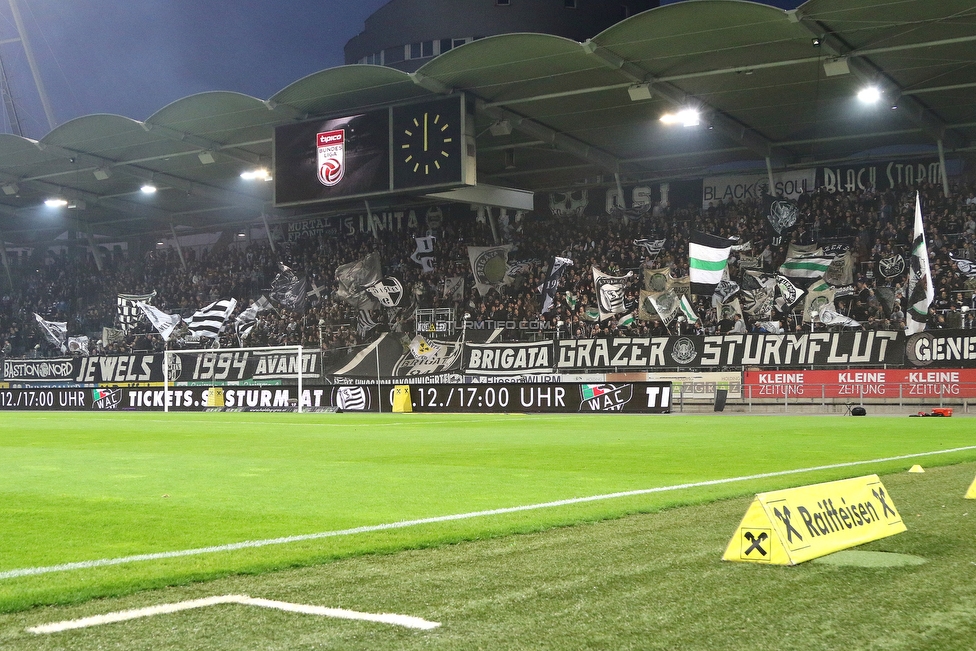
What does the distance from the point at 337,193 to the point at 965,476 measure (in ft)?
93.4

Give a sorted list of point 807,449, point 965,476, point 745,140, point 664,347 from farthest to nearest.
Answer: point 745,140, point 664,347, point 807,449, point 965,476

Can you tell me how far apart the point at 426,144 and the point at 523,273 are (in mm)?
12669

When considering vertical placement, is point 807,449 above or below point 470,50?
below

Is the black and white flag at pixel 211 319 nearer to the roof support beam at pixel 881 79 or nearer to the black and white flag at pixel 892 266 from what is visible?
the black and white flag at pixel 892 266

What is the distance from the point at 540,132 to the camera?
130 feet

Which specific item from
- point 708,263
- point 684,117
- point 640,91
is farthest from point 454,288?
point 684,117

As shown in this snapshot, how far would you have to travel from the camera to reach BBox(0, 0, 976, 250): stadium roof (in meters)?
30.2

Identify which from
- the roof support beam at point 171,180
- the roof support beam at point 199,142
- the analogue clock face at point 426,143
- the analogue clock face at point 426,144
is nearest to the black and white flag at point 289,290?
the roof support beam at point 171,180

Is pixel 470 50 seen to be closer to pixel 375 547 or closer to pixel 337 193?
pixel 337 193

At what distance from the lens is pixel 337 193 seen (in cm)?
3622

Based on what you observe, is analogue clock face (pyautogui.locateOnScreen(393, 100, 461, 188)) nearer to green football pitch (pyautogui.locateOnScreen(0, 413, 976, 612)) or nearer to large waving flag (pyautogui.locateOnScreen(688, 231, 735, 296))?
large waving flag (pyautogui.locateOnScreen(688, 231, 735, 296))

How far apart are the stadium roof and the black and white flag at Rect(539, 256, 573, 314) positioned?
463 centimetres

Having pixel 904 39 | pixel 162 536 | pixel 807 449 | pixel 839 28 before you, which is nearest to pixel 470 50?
pixel 839 28

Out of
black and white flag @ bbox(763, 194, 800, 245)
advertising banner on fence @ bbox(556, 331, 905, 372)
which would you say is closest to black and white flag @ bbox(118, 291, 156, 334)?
advertising banner on fence @ bbox(556, 331, 905, 372)
